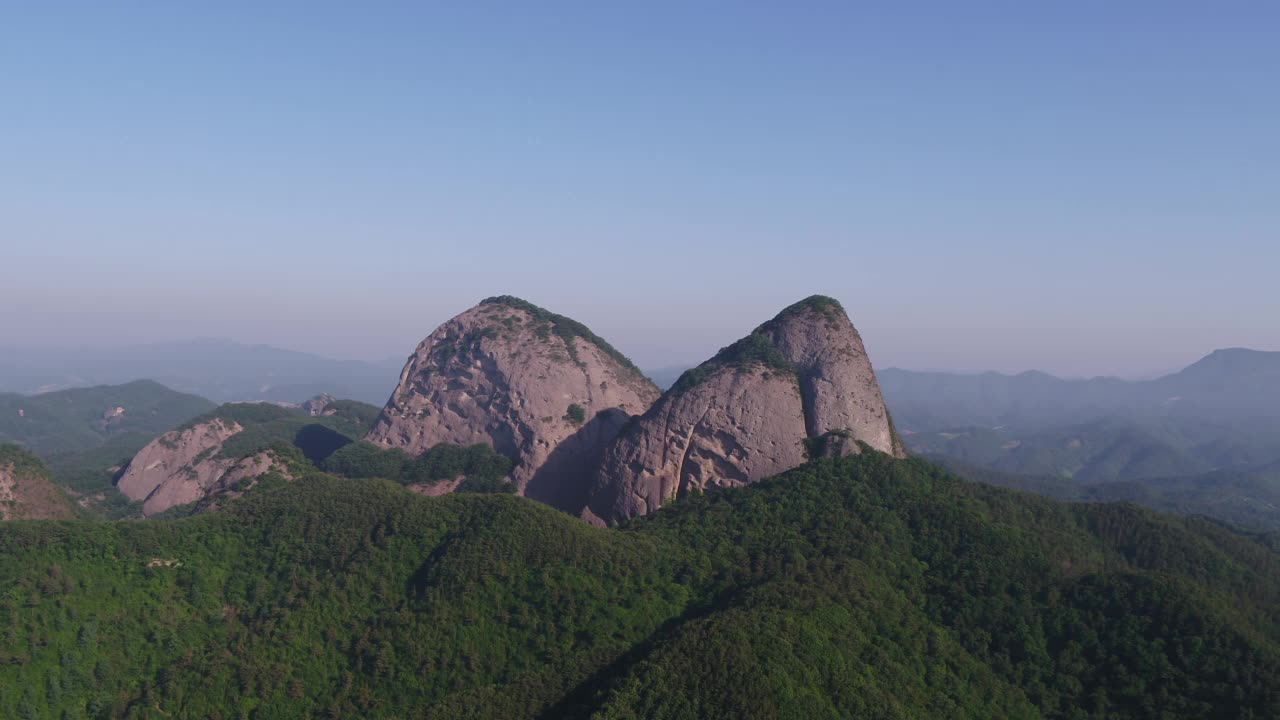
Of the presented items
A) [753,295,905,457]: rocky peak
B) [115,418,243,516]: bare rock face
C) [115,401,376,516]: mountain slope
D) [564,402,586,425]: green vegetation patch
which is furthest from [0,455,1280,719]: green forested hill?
[115,418,243,516]: bare rock face

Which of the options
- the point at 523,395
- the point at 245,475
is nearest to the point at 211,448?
the point at 245,475

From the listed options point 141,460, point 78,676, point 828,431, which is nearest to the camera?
point 78,676

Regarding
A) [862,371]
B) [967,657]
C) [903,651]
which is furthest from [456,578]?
[862,371]

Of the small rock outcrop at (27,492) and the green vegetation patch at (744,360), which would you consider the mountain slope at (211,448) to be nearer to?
the small rock outcrop at (27,492)

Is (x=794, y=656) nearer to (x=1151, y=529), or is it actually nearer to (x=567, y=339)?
(x=1151, y=529)

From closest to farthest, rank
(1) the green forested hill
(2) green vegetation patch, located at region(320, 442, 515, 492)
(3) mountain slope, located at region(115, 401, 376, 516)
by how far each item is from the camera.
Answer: (1) the green forested hill < (2) green vegetation patch, located at region(320, 442, 515, 492) < (3) mountain slope, located at region(115, 401, 376, 516)

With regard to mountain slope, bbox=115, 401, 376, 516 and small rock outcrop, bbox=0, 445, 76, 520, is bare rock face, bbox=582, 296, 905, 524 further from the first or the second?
small rock outcrop, bbox=0, 445, 76, 520
